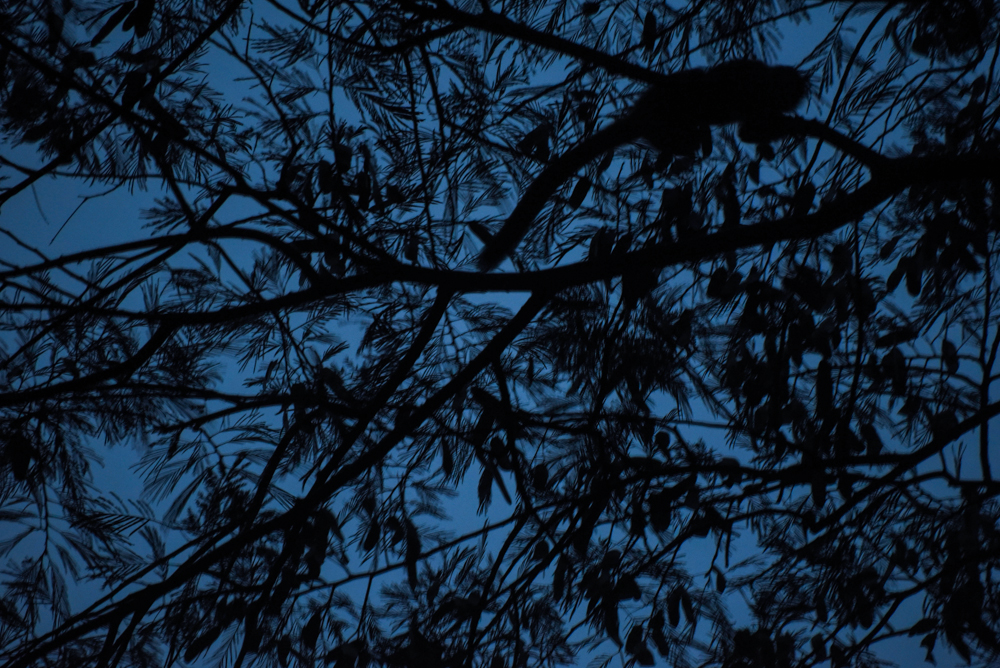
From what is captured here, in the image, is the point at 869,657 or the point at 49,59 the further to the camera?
the point at 869,657

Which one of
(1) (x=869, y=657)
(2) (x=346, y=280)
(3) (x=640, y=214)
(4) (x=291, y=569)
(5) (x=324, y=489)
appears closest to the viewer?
(2) (x=346, y=280)

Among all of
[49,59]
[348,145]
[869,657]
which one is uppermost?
[49,59]

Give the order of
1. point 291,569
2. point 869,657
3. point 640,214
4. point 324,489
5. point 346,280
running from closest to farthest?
1. point 346,280
2. point 324,489
3. point 291,569
4. point 640,214
5. point 869,657

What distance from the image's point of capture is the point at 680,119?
1.51 meters

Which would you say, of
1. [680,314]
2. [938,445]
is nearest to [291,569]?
[680,314]

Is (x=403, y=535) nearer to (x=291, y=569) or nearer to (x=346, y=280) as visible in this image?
(x=291, y=569)

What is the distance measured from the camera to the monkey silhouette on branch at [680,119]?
150 centimetres

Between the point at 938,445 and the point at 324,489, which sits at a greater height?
the point at 324,489

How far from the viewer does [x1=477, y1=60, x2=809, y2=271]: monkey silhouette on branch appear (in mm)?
1504

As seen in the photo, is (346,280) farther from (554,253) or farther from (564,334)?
(564,334)

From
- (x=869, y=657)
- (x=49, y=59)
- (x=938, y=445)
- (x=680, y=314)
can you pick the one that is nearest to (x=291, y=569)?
(x=680, y=314)

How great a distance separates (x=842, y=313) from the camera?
1.44m

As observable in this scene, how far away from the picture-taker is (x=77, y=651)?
5.53ft

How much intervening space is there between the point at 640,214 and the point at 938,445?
802mm
